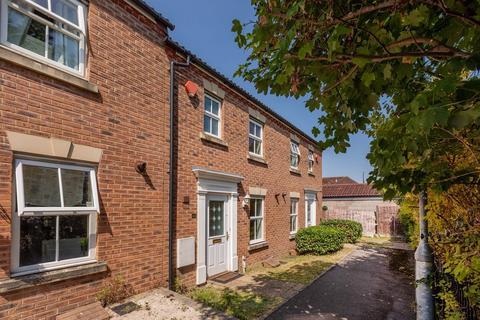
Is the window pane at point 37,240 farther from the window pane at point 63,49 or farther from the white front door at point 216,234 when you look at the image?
the white front door at point 216,234

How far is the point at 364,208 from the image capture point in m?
24.1

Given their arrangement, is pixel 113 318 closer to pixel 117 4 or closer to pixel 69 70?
pixel 69 70

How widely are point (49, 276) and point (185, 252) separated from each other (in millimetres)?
3169

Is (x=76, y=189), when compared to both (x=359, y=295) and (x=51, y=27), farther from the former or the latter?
(x=359, y=295)

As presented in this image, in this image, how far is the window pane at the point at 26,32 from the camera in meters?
Result: 4.29

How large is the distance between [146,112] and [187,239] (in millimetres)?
3258

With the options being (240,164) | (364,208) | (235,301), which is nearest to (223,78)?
(240,164)

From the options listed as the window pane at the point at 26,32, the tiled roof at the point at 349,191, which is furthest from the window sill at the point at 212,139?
the tiled roof at the point at 349,191

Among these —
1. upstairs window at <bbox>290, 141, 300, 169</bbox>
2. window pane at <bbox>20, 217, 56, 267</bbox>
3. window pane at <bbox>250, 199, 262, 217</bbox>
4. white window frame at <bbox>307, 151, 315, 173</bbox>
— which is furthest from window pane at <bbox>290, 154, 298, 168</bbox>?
window pane at <bbox>20, 217, 56, 267</bbox>

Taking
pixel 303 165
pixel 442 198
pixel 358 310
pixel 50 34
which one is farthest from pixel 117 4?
pixel 303 165

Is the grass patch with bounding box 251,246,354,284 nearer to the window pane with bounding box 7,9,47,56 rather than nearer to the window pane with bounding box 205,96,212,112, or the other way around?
the window pane with bounding box 205,96,212,112

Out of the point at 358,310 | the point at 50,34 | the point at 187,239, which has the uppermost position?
the point at 50,34

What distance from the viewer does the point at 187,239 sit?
23.7ft

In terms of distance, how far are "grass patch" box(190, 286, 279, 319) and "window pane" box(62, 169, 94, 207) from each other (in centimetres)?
322
